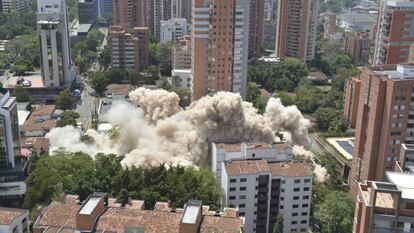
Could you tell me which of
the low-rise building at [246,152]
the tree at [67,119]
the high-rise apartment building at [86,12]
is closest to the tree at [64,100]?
the tree at [67,119]

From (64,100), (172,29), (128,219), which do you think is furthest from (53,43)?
(128,219)

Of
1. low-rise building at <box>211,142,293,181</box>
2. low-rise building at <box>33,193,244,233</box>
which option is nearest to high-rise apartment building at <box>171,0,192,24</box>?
low-rise building at <box>211,142,293,181</box>

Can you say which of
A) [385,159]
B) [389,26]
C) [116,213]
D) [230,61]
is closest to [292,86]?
[389,26]

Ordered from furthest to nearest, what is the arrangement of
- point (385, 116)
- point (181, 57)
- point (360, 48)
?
point (360, 48) → point (181, 57) → point (385, 116)

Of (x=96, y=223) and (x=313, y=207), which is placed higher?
(x=96, y=223)

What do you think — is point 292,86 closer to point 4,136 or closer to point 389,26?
point 389,26

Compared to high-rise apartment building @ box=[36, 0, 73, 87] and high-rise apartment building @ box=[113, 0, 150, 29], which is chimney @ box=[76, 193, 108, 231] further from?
high-rise apartment building @ box=[113, 0, 150, 29]

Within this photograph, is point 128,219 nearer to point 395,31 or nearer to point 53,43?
point 395,31
